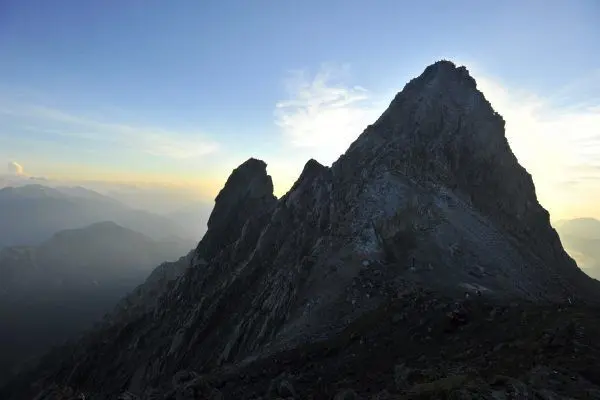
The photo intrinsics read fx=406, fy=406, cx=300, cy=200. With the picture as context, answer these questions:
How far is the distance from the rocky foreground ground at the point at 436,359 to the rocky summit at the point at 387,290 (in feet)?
0.50

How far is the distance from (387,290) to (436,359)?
1814 centimetres

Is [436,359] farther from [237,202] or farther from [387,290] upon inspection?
[237,202]

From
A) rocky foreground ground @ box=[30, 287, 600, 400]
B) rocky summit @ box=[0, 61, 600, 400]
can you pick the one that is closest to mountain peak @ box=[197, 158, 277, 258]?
rocky summit @ box=[0, 61, 600, 400]

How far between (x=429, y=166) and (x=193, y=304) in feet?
175

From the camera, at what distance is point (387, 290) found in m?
48.3

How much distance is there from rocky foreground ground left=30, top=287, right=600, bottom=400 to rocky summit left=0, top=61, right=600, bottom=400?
0.15m

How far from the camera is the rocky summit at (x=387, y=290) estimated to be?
27797 millimetres

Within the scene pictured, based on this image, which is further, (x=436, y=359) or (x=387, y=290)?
(x=387, y=290)

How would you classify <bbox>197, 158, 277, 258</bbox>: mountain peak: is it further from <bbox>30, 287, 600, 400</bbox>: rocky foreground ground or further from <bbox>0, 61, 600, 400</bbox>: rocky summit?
<bbox>30, 287, 600, 400</bbox>: rocky foreground ground

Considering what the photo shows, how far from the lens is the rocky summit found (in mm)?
27797

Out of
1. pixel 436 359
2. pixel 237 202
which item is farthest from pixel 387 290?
pixel 237 202

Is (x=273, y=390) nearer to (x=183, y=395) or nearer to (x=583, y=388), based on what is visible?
(x=183, y=395)

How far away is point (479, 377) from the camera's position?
22.3 m

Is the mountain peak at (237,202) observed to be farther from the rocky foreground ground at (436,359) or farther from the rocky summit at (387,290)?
the rocky foreground ground at (436,359)
